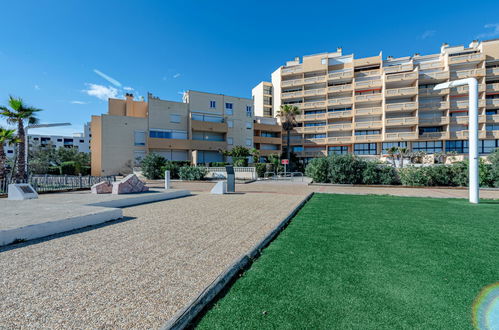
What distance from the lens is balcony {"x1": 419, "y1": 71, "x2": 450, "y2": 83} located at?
38.8 meters

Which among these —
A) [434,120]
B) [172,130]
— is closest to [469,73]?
[434,120]

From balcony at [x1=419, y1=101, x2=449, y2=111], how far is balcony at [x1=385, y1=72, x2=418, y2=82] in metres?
4.61

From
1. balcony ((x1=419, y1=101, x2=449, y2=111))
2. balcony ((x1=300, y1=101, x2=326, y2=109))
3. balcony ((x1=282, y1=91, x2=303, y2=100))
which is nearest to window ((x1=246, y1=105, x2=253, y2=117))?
balcony ((x1=282, y1=91, x2=303, y2=100))

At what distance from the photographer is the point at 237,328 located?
2121mm

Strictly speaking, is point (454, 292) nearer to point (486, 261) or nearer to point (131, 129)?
point (486, 261)

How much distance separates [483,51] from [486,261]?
2028 inches

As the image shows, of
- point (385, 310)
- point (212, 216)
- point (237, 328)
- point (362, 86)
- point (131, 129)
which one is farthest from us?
point (362, 86)

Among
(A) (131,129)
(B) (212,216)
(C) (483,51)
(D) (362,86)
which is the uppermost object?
(C) (483,51)

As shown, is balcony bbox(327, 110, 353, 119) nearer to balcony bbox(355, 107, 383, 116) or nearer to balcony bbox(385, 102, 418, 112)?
balcony bbox(355, 107, 383, 116)

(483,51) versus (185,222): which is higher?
(483,51)

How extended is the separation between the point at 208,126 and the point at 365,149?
27919 mm

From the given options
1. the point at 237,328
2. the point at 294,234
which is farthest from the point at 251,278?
the point at 294,234

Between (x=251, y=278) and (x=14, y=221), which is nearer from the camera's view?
(x=251, y=278)

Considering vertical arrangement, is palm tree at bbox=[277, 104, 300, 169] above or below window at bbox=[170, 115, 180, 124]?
above
